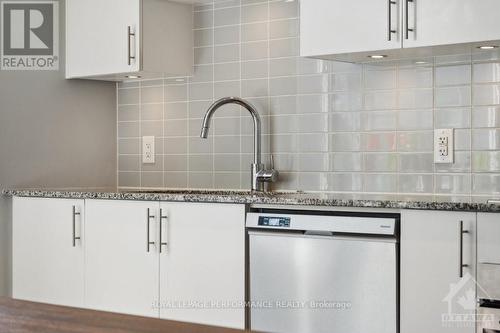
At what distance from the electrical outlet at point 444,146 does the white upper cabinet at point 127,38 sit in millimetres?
1427

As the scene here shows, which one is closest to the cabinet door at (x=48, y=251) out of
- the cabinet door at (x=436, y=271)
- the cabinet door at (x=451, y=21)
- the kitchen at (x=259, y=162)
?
the kitchen at (x=259, y=162)

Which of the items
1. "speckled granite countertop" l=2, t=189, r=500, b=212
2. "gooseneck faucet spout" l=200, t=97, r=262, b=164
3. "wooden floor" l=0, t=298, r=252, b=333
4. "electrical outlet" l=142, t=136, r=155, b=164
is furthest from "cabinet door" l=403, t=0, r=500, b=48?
"wooden floor" l=0, t=298, r=252, b=333

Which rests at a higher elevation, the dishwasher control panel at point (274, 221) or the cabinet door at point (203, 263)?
the dishwasher control panel at point (274, 221)

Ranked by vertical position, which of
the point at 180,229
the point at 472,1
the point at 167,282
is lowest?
the point at 167,282

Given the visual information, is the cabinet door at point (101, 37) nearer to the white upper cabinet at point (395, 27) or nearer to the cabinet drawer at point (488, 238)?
the white upper cabinet at point (395, 27)

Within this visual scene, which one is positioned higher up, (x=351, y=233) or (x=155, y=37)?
(x=155, y=37)

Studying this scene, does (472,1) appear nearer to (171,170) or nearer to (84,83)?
(171,170)

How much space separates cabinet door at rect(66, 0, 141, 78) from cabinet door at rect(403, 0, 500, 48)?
Answer: 4.86 feet

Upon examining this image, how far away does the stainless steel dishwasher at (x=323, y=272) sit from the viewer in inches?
117

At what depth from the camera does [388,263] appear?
2.96m

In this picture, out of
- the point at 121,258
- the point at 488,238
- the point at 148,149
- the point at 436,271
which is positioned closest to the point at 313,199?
the point at 436,271

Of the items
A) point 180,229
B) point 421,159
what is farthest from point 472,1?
point 180,229

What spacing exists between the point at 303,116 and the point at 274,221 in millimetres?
805

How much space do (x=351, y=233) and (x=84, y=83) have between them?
208 centimetres
